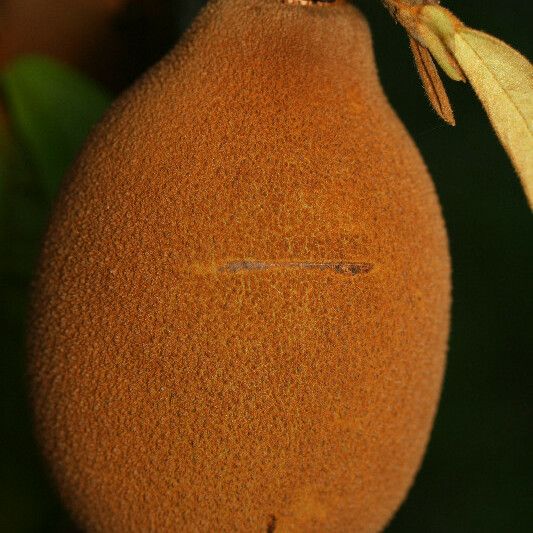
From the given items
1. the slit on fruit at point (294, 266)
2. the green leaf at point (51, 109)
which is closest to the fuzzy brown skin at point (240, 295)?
the slit on fruit at point (294, 266)

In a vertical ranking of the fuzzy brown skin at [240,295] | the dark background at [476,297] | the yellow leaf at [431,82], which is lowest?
the dark background at [476,297]

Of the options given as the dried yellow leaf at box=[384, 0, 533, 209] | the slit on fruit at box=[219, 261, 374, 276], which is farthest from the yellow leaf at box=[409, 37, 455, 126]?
the slit on fruit at box=[219, 261, 374, 276]

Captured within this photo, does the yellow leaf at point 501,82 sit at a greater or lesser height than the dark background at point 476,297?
greater

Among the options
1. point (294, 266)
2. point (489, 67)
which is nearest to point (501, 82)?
point (489, 67)

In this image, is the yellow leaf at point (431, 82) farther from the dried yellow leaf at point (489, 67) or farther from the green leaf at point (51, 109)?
the green leaf at point (51, 109)

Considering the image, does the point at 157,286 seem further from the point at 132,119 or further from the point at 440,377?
the point at 440,377

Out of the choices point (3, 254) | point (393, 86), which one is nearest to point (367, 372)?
point (3, 254)

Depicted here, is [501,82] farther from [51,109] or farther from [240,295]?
[51,109]
